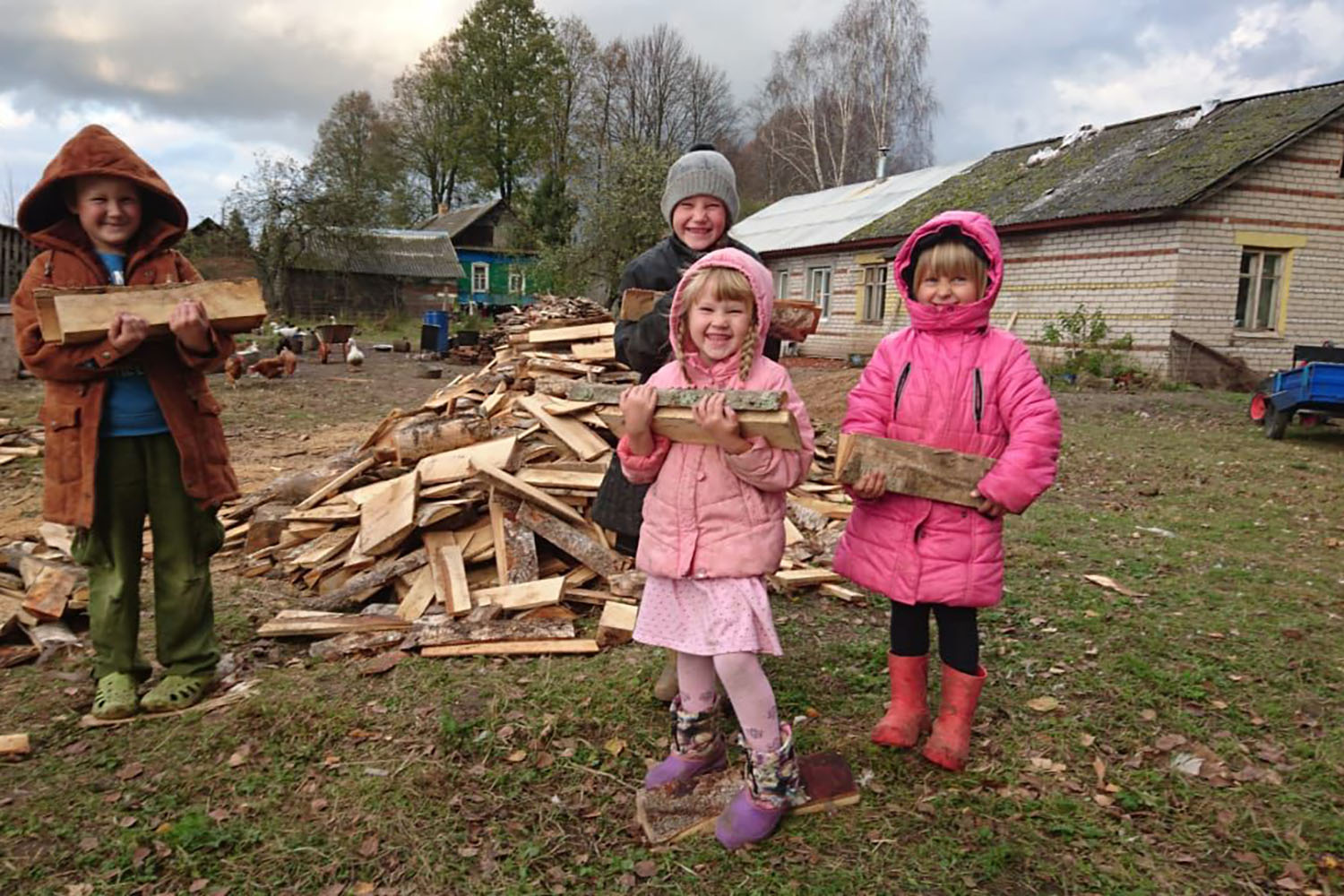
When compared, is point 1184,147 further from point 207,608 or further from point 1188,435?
point 207,608

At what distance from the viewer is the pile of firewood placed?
4.36m

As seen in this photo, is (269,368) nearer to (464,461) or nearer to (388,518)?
(464,461)

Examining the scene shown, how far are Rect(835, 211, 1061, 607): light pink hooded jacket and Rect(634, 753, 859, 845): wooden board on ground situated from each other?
0.72 m

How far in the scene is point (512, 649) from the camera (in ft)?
13.7

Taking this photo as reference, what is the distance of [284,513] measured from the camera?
606 centimetres

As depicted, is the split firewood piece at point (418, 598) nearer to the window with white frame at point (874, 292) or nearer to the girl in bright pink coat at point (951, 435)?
the girl in bright pink coat at point (951, 435)

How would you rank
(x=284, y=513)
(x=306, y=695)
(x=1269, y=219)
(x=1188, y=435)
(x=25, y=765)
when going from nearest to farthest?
(x=25, y=765)
(x=306, y=695)
(x=284, y=513)
(x=1188, y=435)
(x=1269, y=219)

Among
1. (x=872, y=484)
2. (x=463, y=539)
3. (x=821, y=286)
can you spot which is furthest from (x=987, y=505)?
(x=821, y=286)

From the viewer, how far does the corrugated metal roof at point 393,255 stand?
36469 millimetres

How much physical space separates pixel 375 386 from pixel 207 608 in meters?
14.1

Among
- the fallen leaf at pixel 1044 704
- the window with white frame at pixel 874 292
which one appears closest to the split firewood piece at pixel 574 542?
the fallen leaf at pixel 1044 704

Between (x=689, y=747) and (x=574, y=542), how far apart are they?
2322mm

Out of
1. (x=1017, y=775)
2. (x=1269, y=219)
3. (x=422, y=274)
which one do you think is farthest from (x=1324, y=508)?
(x=422, y=274)

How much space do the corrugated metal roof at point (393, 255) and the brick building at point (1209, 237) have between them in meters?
29.0
